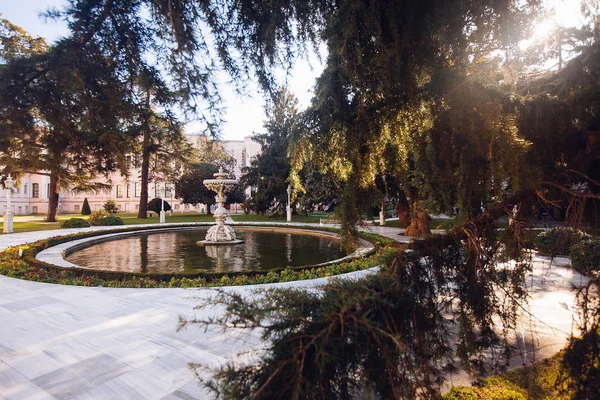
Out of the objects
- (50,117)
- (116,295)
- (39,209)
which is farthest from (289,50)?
(39,209)

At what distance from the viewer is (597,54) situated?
258 centimetres

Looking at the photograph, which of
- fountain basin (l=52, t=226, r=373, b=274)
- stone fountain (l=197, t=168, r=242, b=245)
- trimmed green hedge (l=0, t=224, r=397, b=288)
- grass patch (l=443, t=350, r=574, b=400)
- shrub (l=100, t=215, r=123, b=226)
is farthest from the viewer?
shrub (l=100, t=215, r=123, b=226)

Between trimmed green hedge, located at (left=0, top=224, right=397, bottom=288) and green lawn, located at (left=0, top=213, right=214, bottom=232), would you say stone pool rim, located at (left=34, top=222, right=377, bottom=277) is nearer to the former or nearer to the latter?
trimmed green hedge, located at (left=0, top=224, right=397, bottom=288)

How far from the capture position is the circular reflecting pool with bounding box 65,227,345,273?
32.8 ft

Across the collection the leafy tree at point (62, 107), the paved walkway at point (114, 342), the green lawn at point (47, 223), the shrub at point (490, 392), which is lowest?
the green lawn at point (47, 223)

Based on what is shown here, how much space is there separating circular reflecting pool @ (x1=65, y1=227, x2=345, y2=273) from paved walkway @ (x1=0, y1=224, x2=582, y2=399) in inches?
121

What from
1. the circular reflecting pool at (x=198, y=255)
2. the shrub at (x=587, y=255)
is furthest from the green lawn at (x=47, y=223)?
the shrub at (x=587, y=255)

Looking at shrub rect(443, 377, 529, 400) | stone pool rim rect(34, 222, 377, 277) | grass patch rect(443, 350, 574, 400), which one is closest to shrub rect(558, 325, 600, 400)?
grass patch rect(443, 350, 574, 400)

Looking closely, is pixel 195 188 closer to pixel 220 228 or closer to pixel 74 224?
pixel 74 224

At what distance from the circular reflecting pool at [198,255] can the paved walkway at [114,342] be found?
308 cm

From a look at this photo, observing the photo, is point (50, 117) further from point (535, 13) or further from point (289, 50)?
point (535, 13)

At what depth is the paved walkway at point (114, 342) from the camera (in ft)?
10.5

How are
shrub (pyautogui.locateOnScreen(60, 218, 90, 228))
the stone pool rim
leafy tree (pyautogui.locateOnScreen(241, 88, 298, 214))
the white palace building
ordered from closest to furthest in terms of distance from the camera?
the stone pool rim
shrub (pyautogui.locateOnScreen(60, 218, 90, 228))
leafy tree (pyautogui.locateOnScreen(241, 88, 298, 214))
the white palace building

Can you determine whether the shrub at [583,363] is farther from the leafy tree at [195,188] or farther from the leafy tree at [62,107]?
the leafy tree at [195,188]
